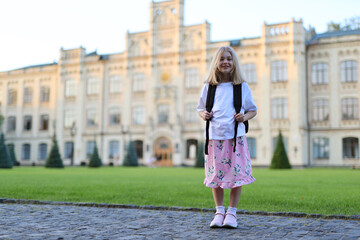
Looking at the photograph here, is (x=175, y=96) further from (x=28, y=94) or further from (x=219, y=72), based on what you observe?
(x=219, y=72)

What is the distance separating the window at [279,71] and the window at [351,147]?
822cm

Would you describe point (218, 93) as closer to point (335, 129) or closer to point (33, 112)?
point (335, 129)

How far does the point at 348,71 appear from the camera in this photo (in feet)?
125

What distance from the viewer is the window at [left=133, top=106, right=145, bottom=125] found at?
44.7 m

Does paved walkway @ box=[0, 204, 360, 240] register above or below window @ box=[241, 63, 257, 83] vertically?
below

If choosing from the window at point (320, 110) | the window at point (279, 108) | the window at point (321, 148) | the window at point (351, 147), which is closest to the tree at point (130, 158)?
the window at point (279, 108)

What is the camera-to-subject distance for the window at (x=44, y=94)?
164 ft

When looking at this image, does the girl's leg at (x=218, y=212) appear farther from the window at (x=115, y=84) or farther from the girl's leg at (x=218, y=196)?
the window at (x=115, y=84)

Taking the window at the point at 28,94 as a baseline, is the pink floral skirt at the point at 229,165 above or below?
below

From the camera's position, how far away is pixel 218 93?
5887 millimetres

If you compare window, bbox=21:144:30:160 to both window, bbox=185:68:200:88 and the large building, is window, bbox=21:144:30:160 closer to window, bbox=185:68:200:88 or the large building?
the large building

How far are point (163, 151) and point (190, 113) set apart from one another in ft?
16.4

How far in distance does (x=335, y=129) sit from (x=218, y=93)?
3524 cm

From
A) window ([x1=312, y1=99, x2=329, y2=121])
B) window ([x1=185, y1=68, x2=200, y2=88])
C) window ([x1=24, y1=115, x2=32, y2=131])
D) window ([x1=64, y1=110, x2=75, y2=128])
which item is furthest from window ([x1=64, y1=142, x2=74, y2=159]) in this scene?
window ([x1=312, y1=99, x2=329, y2=121])
